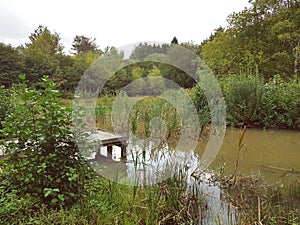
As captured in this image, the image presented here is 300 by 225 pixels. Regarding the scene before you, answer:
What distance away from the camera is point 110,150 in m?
4.12

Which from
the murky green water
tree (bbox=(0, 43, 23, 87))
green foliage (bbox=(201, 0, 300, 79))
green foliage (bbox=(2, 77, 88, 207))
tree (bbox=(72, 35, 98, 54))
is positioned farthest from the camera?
tree (bbox=(72, 35, 98, 54))

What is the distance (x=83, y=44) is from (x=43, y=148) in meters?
16.3

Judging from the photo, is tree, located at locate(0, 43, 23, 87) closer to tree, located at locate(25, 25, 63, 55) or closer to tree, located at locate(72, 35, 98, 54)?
tree, located at locate(25, 25, 63, 55)

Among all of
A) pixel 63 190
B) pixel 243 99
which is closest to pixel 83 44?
pixel 243 99

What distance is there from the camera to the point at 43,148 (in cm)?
209

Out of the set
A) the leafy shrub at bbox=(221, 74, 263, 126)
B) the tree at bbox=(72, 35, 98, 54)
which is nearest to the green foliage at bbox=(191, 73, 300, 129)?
the leafy shrub at bbox=(221, 74, 263, 126)

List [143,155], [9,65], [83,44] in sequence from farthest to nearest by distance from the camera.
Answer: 1. [83,44]
2. [9,65]
3. [143,155]

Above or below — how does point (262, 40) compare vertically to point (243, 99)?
above

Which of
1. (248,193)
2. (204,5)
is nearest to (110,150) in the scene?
(248,193)

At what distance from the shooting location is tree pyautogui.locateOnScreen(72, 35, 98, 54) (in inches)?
684

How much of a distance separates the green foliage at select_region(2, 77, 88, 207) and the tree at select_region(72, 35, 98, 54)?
15.9 meters

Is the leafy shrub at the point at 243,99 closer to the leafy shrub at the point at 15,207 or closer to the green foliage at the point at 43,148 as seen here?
the green foliage at the point at 43,148

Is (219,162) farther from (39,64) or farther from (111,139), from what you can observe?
(39,64)

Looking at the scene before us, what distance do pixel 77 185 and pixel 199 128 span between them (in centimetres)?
377
